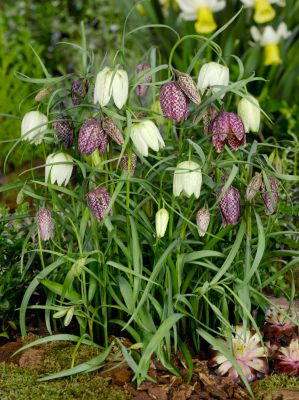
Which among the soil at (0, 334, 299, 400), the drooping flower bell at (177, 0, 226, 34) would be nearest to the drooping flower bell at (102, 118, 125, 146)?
the soil at (0, 334, 299, 400)

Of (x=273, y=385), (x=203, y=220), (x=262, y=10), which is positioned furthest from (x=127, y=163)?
(x=262, y=10)

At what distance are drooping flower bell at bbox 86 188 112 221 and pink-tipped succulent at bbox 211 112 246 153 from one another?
0.99ft

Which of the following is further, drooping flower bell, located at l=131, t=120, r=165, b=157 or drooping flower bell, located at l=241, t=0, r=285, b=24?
drooping flower bell, located at l=241, t=0, r=285, b=24

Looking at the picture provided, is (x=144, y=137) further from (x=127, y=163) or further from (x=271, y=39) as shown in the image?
(x=271, y=39)

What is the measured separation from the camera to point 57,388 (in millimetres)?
1948

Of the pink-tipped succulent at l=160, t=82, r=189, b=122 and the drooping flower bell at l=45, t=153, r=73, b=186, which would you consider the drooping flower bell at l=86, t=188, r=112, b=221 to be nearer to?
the drooping flower bell at l=45, t=153, r=73, b=186

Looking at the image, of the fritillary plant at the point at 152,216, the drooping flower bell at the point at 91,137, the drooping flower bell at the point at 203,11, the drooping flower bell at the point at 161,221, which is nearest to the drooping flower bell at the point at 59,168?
the fritillary plant at the point at 152,216

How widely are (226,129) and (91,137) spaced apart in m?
0.32

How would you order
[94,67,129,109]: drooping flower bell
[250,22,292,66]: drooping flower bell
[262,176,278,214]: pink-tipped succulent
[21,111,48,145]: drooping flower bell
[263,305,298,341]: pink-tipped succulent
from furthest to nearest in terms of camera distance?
[250,22,292,66]: drooping flower bell → [263,305,298,341]: pink-tipped succulent → [21,111,48,145]: drooping flower bell → [262,176,278,214]: pink-tipped succulent → [94,67,129,109]: drooping flower bell

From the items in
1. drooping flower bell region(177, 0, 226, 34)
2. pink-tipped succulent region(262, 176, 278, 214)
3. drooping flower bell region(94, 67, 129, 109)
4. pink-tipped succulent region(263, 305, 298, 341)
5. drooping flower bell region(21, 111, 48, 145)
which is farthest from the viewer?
drooping flower bell region(177, 0, 226, 34)

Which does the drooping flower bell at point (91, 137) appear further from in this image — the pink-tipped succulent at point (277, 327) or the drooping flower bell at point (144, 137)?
the pink-tipped succulent at point (277, 327)

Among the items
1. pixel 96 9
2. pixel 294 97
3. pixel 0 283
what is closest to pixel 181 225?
pixel 0 283

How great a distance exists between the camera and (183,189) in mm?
1871

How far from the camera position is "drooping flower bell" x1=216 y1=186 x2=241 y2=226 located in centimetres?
188
